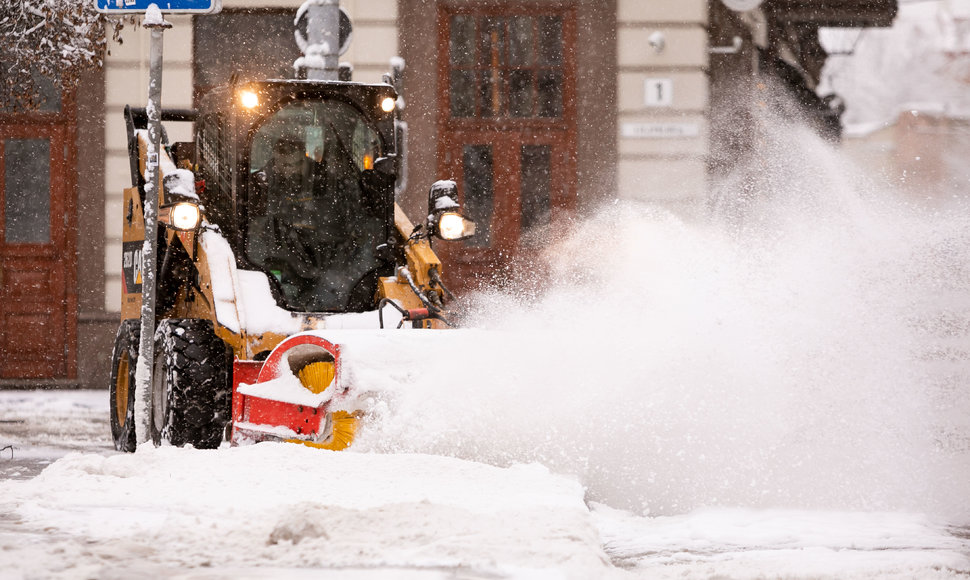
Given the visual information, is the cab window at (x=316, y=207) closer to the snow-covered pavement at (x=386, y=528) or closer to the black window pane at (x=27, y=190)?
the snow-covered pavement at (x=386, y=528)

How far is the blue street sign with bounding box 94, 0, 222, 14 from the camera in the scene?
26.9ft

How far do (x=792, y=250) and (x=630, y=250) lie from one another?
1761mm

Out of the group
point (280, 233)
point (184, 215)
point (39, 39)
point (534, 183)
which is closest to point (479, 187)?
point (534, 183)

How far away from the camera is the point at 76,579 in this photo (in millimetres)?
3982

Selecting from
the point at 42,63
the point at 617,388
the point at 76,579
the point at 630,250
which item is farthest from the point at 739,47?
the point at 76,579

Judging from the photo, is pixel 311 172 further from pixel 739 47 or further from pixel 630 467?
pixel 739 47

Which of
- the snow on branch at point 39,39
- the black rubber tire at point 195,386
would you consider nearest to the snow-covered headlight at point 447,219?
the black rubber tire at point 195,386

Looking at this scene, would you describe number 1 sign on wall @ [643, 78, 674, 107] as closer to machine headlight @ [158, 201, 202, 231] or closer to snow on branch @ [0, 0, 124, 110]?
snow on branch @ [0, 0, 124, 110]

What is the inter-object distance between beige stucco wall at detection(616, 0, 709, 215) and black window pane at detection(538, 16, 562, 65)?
2.45ft

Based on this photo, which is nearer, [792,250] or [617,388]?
[617,388]

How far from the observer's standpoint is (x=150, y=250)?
8242 millimetres

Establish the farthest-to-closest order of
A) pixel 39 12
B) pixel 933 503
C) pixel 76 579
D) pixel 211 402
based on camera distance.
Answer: pixel 39 12
pixel 211 402
pixel 933 503
pixel 76 579

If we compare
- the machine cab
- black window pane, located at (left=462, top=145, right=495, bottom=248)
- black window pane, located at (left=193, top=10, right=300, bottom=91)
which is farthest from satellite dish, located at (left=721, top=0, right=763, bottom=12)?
the machine cab

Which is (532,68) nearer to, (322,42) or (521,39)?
(521,39)
